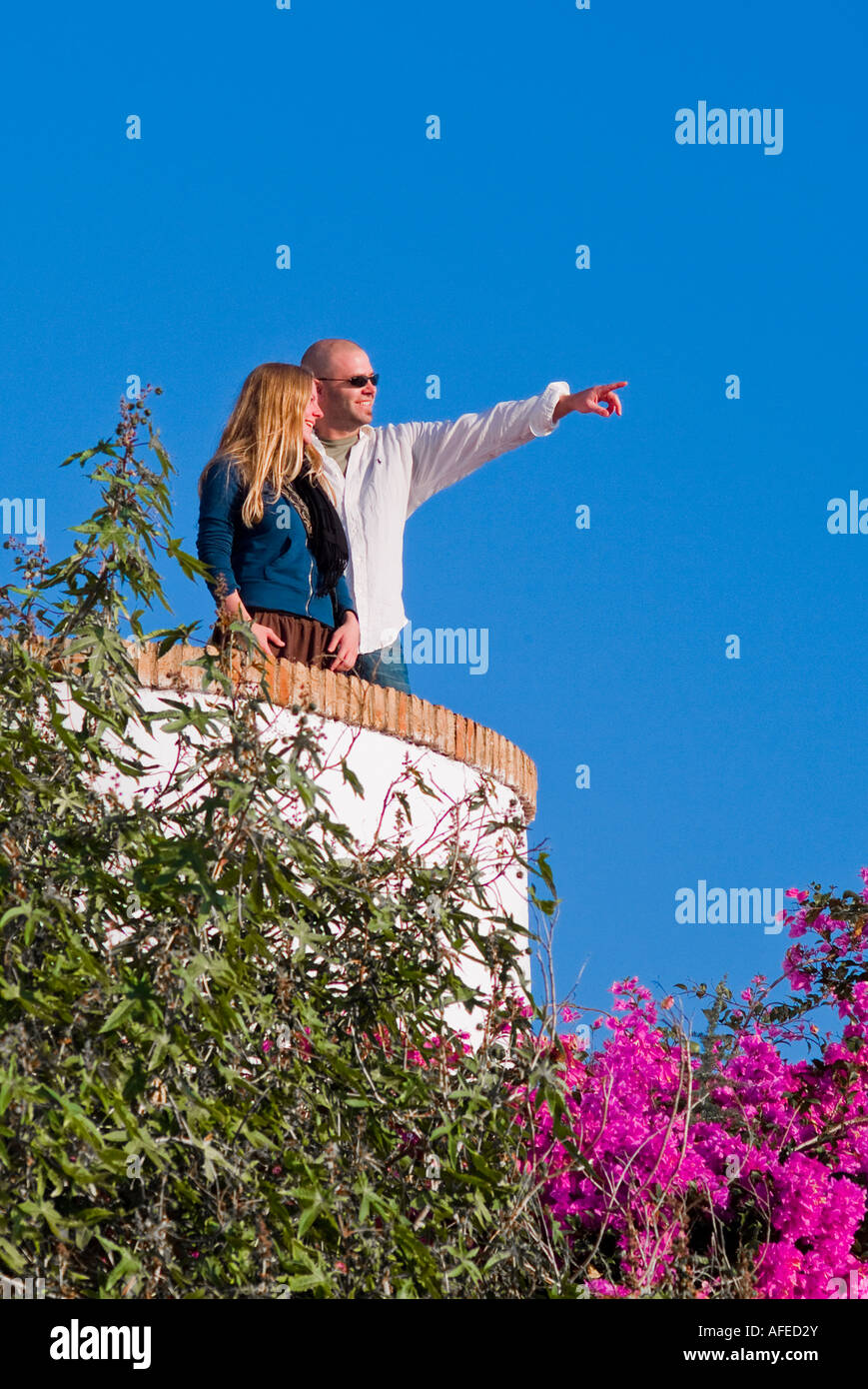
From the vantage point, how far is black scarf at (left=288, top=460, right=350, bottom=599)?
20.4 ft

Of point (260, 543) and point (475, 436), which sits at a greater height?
point (475, 436)

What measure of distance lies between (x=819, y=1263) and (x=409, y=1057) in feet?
A: 5.32

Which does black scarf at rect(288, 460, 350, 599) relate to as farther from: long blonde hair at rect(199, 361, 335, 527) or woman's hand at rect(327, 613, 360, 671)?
woman's hand at rect(327, 613, 360, 671)

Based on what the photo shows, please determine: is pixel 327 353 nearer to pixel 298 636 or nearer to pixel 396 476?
pixel 396 476

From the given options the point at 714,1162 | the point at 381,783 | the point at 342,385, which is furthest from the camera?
the point at 342,385

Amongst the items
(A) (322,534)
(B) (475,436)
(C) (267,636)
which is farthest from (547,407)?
(C) (267,636)

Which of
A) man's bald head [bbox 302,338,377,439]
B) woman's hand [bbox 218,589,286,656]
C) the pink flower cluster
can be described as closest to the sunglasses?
man's bald head [bbox 302,338,377,439]

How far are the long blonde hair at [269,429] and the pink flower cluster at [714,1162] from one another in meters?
2.64

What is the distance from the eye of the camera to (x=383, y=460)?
23.1ft

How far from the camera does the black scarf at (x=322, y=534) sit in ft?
20.4

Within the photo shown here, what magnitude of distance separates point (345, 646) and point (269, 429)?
97 centimetres
